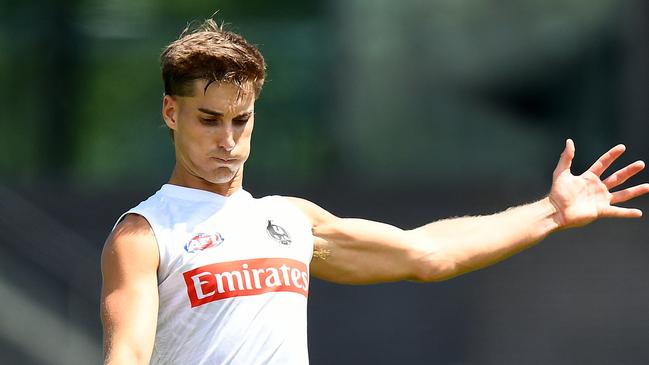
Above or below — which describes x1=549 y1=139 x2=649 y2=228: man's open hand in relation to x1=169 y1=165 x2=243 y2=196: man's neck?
above

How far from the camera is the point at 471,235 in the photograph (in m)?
4.84

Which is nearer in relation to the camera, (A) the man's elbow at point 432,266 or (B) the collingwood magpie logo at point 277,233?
(B) the collingwood magpie logo at point 277,233

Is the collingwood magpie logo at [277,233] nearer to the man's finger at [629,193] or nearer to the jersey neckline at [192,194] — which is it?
the jersey neckline at [192,194]

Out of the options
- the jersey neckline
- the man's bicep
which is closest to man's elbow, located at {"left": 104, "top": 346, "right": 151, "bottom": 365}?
the man's bicep

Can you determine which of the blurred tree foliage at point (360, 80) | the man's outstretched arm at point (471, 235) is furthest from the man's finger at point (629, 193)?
the blurred tree foliage at point (360, 80)

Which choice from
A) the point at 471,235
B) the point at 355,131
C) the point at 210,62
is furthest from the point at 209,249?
the point at 355,131

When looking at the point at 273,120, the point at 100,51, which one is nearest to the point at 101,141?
the point at 100,51

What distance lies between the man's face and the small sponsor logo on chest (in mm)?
301

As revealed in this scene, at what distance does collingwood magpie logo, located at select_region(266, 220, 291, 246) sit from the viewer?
436 cm

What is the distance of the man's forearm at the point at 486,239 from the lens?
4.80 metres

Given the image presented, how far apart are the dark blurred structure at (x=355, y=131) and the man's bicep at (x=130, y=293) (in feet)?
14.9

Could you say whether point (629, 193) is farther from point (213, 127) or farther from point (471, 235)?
point (213, 127)

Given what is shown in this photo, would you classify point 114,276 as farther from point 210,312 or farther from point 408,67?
point 408,67

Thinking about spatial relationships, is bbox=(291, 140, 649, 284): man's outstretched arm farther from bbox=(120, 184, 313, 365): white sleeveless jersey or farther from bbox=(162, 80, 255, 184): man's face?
bbox=(162, 80, 255, 184): man's face
